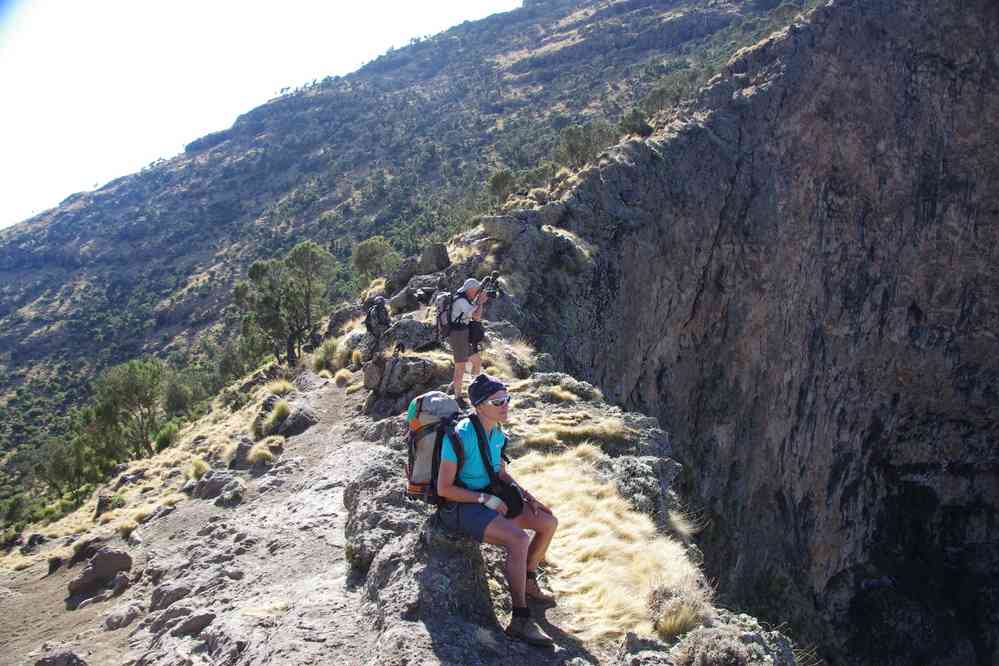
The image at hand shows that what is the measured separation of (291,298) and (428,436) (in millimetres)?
33527

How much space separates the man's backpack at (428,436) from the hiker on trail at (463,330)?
5881 millimetres

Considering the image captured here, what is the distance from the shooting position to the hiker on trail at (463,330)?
12.6 m

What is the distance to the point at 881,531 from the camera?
4056 centimetres

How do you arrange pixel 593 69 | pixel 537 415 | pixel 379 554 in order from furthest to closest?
pixel 593 69 → pixel 537 415 → pixel 379 554

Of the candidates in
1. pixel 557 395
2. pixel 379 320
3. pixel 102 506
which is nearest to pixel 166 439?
pixel 102 506

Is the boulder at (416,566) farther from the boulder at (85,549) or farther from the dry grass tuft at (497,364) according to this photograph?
the boulder at (85,549)

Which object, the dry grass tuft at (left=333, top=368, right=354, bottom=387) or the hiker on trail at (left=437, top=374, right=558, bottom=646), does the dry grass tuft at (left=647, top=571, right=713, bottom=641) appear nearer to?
the hiker on trail at (left=437, top=374, right=558, bottom=646)

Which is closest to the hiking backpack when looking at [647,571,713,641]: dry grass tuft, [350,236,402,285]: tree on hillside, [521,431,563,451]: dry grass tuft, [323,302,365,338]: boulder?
[647,571,713,641]: dry grass tuft

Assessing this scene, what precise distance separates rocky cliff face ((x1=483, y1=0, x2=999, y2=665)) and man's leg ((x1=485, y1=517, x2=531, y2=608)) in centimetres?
2259

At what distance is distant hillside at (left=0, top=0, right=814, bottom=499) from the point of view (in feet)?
307

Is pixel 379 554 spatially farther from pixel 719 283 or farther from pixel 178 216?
pixel 178 216

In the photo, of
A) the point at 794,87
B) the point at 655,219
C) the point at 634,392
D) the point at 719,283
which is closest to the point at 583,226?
the point at 655,219

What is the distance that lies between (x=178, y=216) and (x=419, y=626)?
154112 mm

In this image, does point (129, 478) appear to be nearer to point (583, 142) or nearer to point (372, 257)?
point (372, 257)
